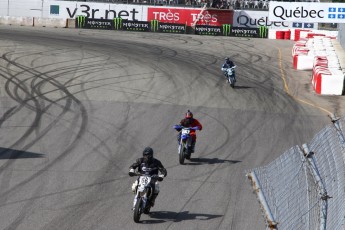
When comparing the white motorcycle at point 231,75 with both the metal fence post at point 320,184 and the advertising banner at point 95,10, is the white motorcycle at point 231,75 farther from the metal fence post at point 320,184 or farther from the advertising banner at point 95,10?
the advertising banner at point 95,10

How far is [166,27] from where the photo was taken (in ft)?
173

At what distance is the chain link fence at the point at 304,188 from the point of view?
8875mm

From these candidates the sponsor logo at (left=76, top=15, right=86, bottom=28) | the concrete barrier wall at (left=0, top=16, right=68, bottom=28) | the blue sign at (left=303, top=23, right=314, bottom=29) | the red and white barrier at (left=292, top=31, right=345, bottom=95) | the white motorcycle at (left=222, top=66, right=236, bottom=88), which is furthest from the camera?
the blue sign at (left=303, top=23, right=314, bottom=29)

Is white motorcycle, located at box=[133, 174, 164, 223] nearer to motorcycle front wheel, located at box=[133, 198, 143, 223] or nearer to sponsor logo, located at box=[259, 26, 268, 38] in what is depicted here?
motorcycle front wheel, located at box=[133, 198, 143, 223]

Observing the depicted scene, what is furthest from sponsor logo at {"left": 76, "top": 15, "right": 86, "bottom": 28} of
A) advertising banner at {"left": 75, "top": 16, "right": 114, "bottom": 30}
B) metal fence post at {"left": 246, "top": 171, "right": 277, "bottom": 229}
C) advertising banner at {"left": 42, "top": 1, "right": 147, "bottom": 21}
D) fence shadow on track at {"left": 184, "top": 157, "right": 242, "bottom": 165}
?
metal fence post at {"left": 246, "top": 171, "right": 277, "bottom": 229}

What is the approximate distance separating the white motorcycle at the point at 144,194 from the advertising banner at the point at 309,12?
26.8 metres

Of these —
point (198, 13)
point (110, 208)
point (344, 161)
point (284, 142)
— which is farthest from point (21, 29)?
point (344, 161)

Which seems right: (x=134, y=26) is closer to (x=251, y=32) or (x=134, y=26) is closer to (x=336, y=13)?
(x=251, y=32)

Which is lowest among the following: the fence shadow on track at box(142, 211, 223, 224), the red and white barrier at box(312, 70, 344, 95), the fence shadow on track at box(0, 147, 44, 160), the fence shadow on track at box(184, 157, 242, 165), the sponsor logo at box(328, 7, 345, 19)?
the fence shadow on track at box(142, 211, 223, 224)

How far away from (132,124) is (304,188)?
1450 cm

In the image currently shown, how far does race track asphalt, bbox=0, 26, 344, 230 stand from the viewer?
15172 mm

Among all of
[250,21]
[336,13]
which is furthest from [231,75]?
[250,21]

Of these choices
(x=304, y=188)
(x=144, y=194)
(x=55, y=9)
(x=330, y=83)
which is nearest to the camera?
(x=304, y=188)

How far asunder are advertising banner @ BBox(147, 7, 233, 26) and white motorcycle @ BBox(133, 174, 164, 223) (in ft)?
143
